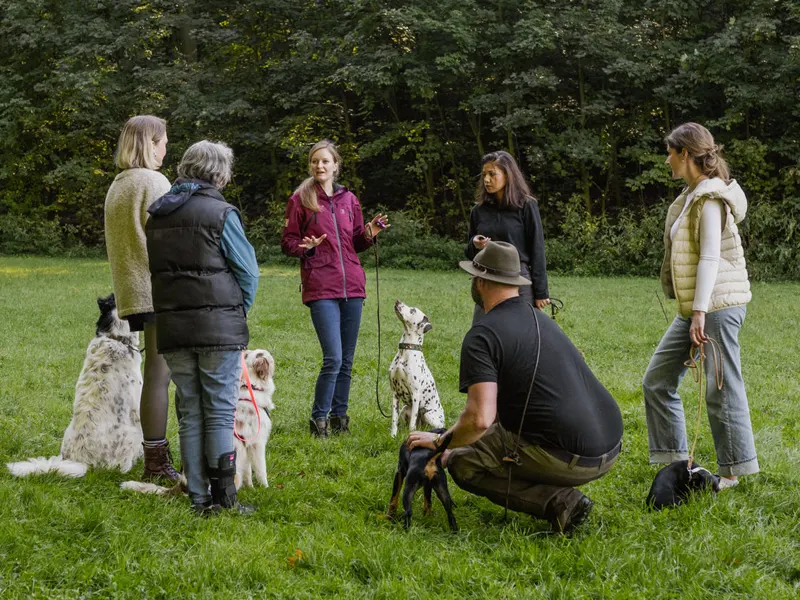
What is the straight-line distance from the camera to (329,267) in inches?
233

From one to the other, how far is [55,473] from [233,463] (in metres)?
1.23

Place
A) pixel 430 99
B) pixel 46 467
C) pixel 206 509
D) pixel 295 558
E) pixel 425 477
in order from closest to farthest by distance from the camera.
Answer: pixel 295 558, pixel 425 477, pixel 206 509, pixel 46 467, pixel 430 99

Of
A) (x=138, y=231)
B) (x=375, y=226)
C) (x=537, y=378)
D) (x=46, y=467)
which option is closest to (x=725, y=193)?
(x=537, y=378)

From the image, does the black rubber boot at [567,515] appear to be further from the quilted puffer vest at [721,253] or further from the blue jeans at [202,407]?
the blue jeans at [202,407]

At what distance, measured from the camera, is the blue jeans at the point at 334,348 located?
593cm

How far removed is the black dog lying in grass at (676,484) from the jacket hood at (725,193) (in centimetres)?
141

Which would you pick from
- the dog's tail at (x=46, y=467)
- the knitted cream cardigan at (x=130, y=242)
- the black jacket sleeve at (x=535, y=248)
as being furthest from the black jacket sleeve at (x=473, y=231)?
the dog's tail at (x=46, y=467)

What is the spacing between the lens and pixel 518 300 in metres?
4.02

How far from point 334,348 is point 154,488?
1.81m

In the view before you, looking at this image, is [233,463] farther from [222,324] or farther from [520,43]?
[520,43]

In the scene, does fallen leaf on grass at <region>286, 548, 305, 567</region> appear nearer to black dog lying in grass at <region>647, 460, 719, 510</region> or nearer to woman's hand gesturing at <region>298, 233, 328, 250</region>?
black dog lying in grass at <region>647, 460, 719, 510</region>

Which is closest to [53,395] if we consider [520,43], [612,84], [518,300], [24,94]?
[518,300]

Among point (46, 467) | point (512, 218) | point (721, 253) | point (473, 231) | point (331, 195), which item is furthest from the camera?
point (331, 195)

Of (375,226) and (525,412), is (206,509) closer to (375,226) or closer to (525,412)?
(525,412)
